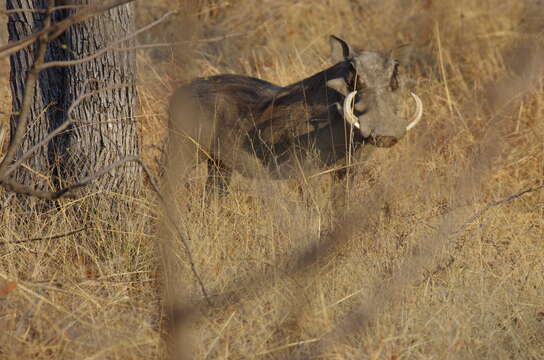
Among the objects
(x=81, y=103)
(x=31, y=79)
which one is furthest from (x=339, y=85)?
(x=31, y=79)

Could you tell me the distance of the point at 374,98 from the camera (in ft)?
12.9

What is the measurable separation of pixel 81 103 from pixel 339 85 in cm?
143

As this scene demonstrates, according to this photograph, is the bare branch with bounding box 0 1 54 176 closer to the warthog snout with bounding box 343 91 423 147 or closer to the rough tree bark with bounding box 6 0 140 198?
the rough tree bark with bounding box 6 0 140 198

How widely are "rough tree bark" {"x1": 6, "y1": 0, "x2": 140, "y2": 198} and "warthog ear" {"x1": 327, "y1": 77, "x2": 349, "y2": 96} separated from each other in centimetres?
110

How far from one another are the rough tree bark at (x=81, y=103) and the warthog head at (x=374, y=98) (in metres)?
1.17

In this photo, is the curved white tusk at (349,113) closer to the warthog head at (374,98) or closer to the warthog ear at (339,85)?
the warthog head at (374,98)

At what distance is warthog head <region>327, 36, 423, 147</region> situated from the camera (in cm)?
388

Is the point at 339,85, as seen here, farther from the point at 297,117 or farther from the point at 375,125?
the point at 297,117

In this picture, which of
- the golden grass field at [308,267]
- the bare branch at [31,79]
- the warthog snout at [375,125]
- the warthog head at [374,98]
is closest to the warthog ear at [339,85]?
the warthog head at [374,98]

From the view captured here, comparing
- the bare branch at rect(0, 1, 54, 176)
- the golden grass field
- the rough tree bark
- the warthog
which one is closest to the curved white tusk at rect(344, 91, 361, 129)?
the warthog

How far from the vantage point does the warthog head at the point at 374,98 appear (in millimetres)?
3879

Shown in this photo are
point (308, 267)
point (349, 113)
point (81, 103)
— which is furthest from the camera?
point (349, 113)

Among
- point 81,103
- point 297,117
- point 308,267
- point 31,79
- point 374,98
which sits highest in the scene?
point 31,79

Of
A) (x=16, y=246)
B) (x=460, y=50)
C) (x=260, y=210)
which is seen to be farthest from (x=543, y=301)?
(x=460, y=50)
